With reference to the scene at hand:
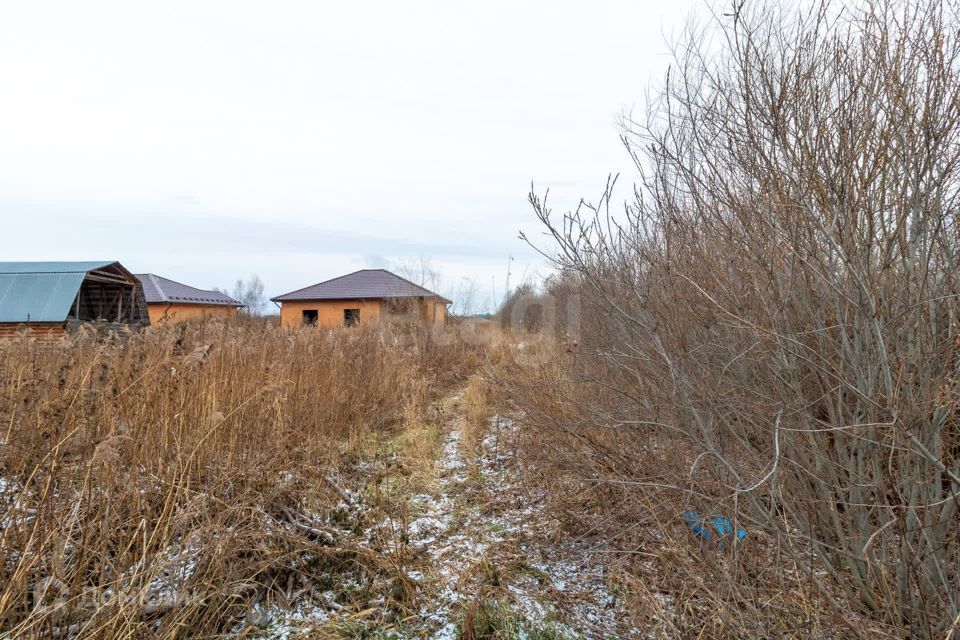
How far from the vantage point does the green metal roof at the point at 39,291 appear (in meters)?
12.4

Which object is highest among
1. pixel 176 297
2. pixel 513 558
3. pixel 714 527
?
pixel 176 297

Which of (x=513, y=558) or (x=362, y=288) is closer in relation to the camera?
(x=513, y=558)

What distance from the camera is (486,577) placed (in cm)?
236

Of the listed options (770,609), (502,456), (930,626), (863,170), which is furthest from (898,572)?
(502,456)

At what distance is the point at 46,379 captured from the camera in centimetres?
259

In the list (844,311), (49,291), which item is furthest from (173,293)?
(844,311)

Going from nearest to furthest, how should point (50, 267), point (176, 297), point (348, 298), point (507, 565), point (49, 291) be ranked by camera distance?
1. point (507, 565)
2. point (49, 291)
3. point (50, 267)
4. point (348, 298)
5. point (176, 297)

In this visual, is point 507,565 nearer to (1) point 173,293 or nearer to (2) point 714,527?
(2) point 714,527

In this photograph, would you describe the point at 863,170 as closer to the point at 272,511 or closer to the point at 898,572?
the point at 898,572

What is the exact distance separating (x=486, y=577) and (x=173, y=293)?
2804cm

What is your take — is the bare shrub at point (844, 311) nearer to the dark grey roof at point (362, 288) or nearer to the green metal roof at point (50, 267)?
the green metal roof at point (50, 267)

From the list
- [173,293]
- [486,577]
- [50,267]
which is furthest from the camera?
[173,293]

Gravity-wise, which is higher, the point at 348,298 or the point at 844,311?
the point at 348,298

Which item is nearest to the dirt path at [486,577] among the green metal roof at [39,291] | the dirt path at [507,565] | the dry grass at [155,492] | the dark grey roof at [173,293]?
the dirt path at [507,565]
